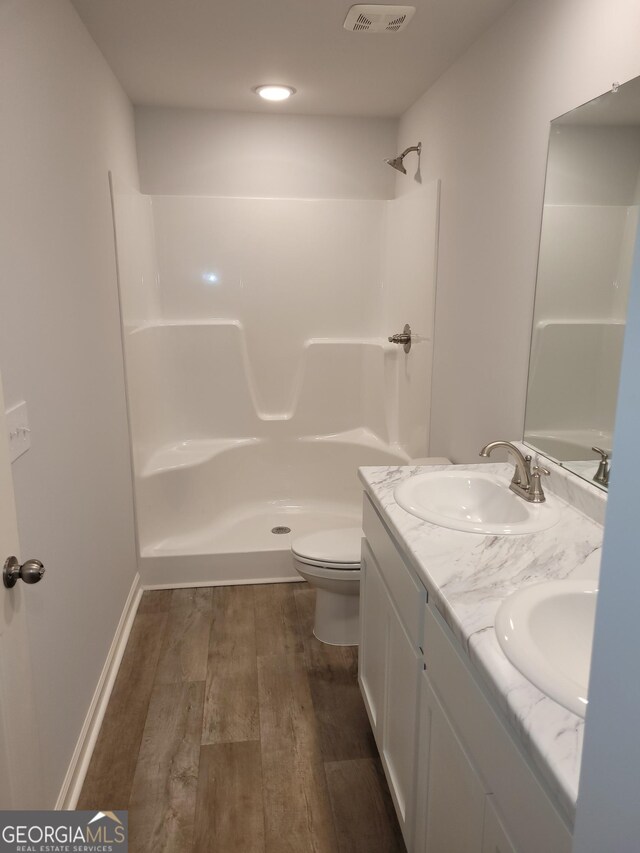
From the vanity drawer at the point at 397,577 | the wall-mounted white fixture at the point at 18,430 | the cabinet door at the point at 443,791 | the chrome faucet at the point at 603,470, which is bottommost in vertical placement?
the cabinet door at the point at 443,791

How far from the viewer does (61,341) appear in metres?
1.86

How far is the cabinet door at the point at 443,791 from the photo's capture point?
1.07 m

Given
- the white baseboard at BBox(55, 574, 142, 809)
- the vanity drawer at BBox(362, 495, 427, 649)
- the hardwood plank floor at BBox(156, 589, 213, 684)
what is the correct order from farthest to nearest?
the hardwood plank floor at BBox(156, 589, 213, 684) → the white baseboard at BBox(55, 574, 142, 809) → the vanity drawer at BBox(362, 495, 427, 649)

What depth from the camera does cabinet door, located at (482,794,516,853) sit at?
3.07 ft

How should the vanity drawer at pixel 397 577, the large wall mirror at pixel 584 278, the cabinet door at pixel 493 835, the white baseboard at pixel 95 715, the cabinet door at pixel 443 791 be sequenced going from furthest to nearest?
the white baseboard at pixel 95 715
the large wall mirror at pixel 584 278
the vanity drawer at pixel 397 577
the cabinet door at pixel 443 791
the cabinet door at pixel 493 835

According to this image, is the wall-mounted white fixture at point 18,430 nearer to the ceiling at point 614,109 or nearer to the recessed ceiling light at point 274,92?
the ceiling at point 614,109

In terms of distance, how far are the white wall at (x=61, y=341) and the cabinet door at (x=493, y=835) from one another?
0.97 meters

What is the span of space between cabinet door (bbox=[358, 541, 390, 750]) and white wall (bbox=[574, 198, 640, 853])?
1.22m

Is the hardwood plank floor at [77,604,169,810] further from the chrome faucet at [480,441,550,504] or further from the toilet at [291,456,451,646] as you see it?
the chrome faucet at [480,441,550,504]

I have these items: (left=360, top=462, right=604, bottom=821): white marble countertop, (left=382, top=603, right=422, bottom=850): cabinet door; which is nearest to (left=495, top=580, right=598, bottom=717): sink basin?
(left=360, top=462, right=604, bottom=821): white marble countertop

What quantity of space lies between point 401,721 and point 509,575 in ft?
1.80

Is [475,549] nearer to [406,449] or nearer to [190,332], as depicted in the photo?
[406,449]

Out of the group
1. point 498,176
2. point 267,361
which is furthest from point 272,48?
point 267,361

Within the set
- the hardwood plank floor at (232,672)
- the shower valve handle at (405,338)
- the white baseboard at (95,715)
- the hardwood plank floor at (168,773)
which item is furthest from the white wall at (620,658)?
the shower valve handle at (405,338)
